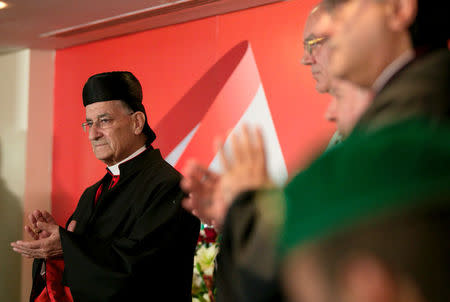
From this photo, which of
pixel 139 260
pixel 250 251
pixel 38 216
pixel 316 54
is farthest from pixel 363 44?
pixel 38 216

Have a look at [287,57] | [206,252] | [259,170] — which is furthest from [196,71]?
[259,170]

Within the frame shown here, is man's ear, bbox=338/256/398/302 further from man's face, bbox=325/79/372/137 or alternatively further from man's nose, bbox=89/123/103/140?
man's nose, bbox=89/123/103/140

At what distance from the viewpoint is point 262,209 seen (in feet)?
2.68

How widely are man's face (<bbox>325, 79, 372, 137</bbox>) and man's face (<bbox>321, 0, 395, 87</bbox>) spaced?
0.02m

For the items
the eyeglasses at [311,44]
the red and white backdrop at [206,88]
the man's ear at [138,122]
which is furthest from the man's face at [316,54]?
the red and white backdrop at [206,88]

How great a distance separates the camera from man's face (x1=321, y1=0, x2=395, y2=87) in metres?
0.89

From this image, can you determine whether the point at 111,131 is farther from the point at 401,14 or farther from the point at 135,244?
the point at 401,14

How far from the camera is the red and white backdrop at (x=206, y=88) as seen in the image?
3.58 m

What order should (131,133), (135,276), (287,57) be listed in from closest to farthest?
(135,276) → (131,133) → (287,57)

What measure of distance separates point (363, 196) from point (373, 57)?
13.2 inches

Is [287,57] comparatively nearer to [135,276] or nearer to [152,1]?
[152,1]

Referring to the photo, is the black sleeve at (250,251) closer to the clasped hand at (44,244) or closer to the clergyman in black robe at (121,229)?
the clergyman in black robe at (121,229)

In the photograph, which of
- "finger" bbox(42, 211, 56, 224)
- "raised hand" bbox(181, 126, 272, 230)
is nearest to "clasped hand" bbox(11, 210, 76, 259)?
"finger" bbox(42, 211, 56, 224)

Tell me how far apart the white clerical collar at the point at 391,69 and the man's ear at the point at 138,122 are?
192 cm
